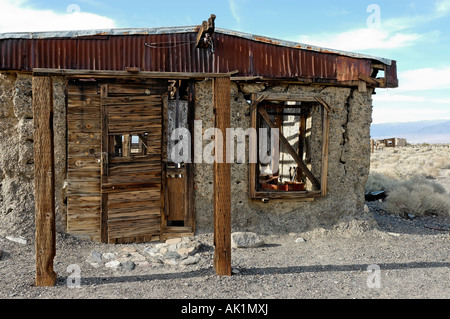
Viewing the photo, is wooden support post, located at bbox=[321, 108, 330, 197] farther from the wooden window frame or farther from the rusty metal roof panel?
the rusty metal roof panel

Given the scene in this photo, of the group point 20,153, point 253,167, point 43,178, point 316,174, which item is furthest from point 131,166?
point 316,174

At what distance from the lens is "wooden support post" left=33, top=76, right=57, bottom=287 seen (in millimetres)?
4594

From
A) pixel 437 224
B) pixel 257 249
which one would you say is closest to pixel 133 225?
pixel 257 249

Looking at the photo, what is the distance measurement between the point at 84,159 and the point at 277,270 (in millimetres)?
3778

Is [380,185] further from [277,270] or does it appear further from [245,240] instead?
[277,270]

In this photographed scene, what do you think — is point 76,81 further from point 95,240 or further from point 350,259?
point 350,259

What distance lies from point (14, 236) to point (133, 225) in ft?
6.32

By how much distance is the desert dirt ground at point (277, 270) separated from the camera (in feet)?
14.7

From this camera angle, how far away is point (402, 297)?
4402mm

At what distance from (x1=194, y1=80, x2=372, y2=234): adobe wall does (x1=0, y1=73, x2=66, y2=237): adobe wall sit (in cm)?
237

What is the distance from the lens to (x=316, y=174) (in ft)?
24.7

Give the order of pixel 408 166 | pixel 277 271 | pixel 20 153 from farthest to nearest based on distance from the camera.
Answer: pixel 408 166 < pixel 20 153 < pixel 277 271

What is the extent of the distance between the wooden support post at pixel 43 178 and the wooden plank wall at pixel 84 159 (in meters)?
1.81

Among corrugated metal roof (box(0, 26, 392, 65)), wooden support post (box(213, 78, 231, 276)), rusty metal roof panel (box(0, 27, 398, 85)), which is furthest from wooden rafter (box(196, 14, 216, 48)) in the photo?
wooden support post (box(213, 78, 231, 276))
